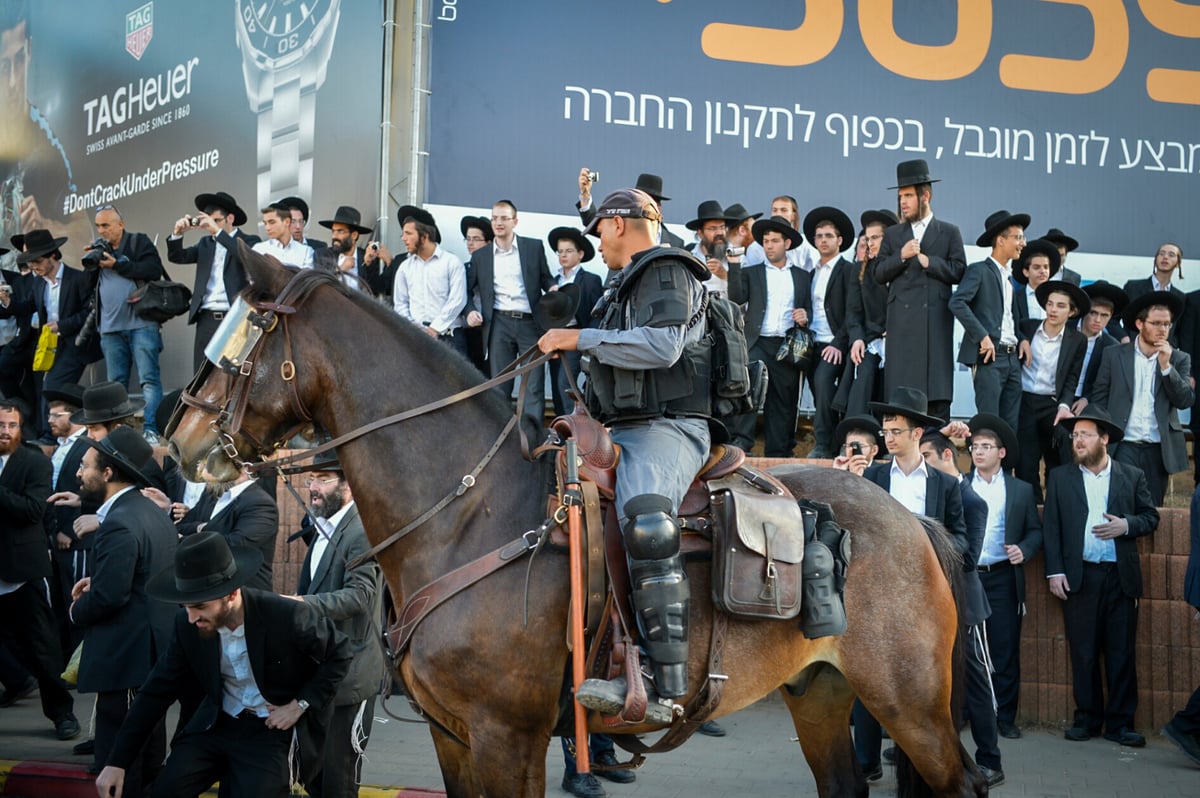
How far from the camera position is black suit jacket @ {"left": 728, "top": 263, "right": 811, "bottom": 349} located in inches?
466

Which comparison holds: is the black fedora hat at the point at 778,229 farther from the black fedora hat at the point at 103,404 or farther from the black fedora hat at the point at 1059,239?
the black fedora hat at the point at 103,404

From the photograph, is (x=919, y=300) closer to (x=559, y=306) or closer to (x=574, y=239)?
(x=559, y=306)

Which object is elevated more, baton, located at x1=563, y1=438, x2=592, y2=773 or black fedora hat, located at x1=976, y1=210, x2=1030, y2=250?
black fedora hat, located at x1=976, y1=210, x2=1030, y2=250

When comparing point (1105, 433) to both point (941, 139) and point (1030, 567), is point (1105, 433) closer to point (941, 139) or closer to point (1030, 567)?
point (1030, 567)

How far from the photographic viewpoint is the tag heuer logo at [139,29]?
1681cm

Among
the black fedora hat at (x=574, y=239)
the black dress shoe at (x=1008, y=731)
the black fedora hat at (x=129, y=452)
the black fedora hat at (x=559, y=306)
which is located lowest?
the black dress shoe at (x=1008, y=731)

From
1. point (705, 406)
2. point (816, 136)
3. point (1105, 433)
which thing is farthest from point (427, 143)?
point (705, 406)

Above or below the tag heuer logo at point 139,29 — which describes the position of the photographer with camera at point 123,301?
below

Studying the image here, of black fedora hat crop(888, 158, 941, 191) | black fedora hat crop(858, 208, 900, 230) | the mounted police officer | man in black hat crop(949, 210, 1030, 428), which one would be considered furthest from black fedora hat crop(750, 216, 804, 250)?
the mounted police officer

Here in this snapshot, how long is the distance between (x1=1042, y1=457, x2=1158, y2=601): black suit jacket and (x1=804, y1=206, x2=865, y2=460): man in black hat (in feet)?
8.59

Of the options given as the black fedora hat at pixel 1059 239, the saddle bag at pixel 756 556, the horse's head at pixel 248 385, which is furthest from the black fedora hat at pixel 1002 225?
the horse's head at pixel 248 385

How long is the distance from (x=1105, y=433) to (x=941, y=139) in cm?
562

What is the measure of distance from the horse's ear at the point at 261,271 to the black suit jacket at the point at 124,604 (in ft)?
9.98

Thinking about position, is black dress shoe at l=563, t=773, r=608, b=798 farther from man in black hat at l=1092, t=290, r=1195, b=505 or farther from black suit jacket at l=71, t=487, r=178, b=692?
man in black hat at l=1092, t=290, r=1195, b=505
